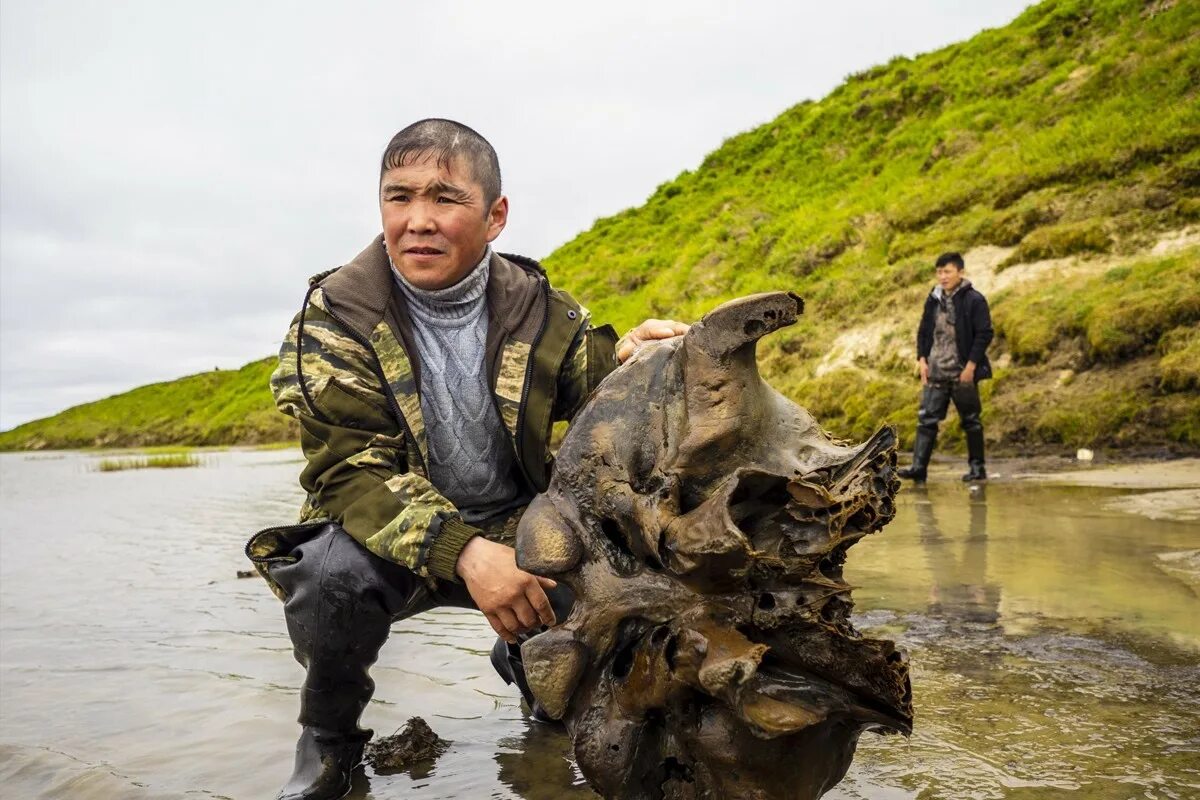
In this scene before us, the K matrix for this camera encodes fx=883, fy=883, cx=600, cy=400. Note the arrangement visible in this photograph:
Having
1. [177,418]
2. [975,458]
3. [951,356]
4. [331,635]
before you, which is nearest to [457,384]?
[331,635]

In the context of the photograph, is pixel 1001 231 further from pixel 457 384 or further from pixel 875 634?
pixel 457 384

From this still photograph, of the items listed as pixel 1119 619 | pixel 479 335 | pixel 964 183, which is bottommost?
pixel 1119 619

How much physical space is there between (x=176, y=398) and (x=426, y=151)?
74.0 meters

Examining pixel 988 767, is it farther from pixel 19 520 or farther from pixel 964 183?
pixel 964 183

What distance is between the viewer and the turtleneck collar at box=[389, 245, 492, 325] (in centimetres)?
303

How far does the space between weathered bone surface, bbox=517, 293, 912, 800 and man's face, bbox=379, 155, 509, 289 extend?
926 mm

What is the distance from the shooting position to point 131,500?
549 inches

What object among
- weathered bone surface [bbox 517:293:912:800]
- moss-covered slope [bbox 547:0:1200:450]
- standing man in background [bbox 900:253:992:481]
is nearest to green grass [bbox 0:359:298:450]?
moss-covered slope [bbox 547:0:1200:450]

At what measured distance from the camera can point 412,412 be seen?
292 centimetres

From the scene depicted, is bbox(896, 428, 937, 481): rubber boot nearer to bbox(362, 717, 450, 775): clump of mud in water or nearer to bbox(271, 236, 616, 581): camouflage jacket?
bbox(271, 236, 616, 581): camouflage jacket

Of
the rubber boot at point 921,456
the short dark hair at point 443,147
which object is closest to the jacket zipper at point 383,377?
the short dark hair at point 443,147

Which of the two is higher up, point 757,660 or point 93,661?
point 757,660

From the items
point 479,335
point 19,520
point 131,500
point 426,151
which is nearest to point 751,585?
point 479,335

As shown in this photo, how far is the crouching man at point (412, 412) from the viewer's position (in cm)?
266
